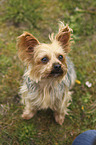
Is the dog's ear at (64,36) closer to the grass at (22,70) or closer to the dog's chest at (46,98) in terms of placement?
the dog's chest at (46,98)

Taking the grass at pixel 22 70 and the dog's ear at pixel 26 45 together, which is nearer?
the dog's ear at pixel 26 45

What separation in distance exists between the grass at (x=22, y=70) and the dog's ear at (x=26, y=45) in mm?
1294

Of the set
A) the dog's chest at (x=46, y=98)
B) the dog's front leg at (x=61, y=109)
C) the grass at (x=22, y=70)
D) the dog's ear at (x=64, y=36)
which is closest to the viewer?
the dog's ear at (x=64, y=36)

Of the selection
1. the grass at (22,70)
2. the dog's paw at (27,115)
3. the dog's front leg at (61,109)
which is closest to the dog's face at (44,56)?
the dog's front leg at (61,109)

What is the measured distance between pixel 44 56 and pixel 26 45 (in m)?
0.30

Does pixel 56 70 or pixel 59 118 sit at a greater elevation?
pixel 56 70

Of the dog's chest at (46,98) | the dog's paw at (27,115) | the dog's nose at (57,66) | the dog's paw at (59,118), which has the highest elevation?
the dog's nose at (57,66)

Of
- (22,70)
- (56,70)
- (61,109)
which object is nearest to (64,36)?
(56,70)

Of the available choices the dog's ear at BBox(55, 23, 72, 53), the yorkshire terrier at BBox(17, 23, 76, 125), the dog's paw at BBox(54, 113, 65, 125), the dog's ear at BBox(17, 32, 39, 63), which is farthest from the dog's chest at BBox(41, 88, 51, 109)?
the dog's ear at BBox(55, 23, 72, 53)

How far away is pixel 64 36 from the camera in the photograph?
2.44 metres

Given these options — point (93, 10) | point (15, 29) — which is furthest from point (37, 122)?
point (93, 10)

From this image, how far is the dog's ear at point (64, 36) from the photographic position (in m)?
2.34

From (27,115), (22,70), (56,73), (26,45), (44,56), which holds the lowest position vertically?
(27,115)

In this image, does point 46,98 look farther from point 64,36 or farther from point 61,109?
point 64,36
